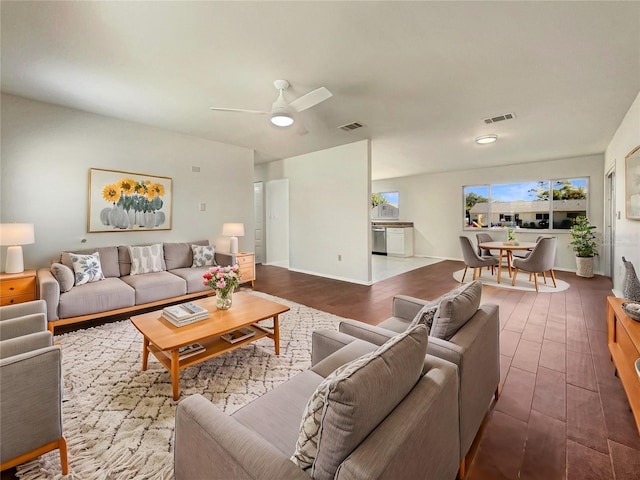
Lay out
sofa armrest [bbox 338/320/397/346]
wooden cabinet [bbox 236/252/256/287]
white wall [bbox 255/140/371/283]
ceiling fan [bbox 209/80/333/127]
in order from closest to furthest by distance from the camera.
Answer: sofa armrest [bbox 338/320/397/346], ceiling fan [bbox 209/80/333/127], wooden cabinet [bbox 236/252/256/287], white wall [bbox 255/140/371/283]

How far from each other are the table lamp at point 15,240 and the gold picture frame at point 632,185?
20.9 ft

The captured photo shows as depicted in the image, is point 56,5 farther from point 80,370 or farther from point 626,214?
point 626,214

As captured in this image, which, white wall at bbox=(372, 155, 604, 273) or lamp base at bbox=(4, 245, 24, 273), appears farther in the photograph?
white wall at bbox=(372, 155, 604, 273)

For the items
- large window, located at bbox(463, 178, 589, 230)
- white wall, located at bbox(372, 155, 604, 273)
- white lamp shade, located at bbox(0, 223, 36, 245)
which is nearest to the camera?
white lamp shade, located at bbox(0, 223, 36, 245)

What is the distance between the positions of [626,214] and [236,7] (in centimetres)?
473

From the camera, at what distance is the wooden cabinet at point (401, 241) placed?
28.1 ft

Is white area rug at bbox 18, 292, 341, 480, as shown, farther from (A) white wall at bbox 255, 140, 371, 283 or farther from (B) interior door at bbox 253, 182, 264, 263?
(B) interior door at bbox 253, 182, 264, 263

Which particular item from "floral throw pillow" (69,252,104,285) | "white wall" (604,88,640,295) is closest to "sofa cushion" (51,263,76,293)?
"floral throw pillow" (69,252,104,285)

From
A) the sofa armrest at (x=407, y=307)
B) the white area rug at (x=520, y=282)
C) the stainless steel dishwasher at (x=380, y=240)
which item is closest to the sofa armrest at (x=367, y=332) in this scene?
the sofa armrest at (x=407, y=307)

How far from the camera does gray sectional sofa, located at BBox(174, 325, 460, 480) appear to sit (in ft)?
2.46

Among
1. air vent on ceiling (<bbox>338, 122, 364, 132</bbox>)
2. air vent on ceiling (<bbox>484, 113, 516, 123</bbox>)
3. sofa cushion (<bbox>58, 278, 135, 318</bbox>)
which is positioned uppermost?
air vent on ceiling (<bbox>338, 122, 364, 132</bbox>)

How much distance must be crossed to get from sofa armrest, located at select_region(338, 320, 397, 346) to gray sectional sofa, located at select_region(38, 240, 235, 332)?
2.87 metres

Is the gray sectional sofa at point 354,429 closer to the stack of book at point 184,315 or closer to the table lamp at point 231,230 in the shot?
the stack of book at point 184,315

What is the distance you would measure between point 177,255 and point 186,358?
8.77 ft
